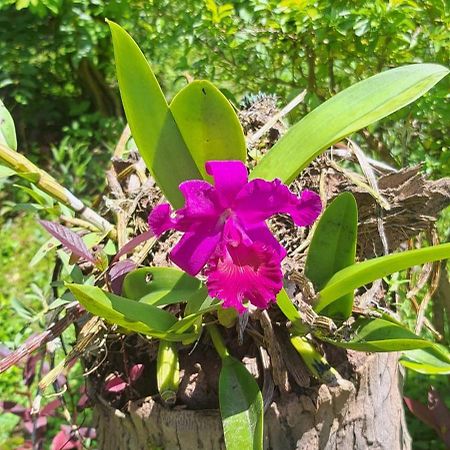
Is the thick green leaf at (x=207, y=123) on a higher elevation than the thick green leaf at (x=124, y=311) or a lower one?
higher

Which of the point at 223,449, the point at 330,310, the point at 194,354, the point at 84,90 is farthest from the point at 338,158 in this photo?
the point at 84,90

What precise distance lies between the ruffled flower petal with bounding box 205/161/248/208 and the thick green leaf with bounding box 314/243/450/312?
20 cm

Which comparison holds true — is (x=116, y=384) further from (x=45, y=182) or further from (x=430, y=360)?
(x=430, y=360)

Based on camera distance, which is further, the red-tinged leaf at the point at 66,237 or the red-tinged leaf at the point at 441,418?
the red-tinged leaf at the point at 441,418

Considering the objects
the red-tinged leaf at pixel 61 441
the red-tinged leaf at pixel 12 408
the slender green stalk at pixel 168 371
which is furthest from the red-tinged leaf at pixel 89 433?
the slender green stalk at pixel 168 371

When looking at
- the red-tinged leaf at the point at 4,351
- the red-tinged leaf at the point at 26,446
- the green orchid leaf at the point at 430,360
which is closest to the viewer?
the green orchid leaf at the point at 430,360

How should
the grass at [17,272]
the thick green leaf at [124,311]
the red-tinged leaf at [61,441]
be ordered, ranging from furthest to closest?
the grass at [17,272], the red-tinged leaf at [61,441], the thick green leaf at [124,311]

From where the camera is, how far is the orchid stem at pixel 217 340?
99 centimetres

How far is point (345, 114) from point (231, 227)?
0.22 metres

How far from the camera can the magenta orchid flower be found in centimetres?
77

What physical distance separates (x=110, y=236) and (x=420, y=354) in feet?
1.87

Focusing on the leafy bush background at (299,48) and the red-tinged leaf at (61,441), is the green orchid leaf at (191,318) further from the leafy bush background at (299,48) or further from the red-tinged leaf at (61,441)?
the red-tinged leaf at (61,441)

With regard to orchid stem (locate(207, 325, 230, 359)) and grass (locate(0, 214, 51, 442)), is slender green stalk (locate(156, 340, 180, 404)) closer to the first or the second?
orchid stem (locate(207, 325, 230, 359))

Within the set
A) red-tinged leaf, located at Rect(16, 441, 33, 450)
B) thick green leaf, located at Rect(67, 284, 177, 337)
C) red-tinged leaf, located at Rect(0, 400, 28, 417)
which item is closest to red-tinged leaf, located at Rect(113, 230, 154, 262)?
thick green leaf, located at Rect(67, 284, 177, 337)
